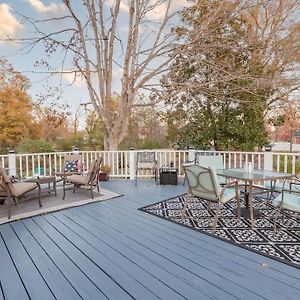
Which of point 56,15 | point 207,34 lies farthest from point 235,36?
point 56,15

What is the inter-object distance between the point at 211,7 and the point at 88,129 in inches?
335

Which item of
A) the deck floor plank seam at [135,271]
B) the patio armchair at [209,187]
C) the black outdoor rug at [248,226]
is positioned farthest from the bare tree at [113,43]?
the deck floor plank seam at [135,271]

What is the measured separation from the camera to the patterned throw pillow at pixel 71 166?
241 inches

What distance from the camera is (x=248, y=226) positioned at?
3461 millimetres

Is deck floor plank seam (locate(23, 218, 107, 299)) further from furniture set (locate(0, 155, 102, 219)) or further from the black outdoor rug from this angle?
the black outdoor rug

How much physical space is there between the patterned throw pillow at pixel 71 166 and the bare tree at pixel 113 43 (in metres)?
2.88

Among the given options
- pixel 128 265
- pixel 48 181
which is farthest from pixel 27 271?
pixel 48 181

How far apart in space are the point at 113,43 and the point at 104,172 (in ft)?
14.3

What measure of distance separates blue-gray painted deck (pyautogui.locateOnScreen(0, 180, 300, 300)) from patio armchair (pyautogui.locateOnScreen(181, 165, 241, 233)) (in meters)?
0.55

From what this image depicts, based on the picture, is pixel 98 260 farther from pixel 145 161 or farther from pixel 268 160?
pixel 145 161

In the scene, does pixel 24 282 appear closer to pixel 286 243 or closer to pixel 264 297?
pixel 264 297

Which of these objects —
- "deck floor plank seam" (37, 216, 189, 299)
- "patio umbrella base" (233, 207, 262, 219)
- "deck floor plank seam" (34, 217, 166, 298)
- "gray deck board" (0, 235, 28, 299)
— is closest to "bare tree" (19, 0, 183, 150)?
"patio umbrella base" (233, 207, 262, 219)

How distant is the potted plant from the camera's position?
23.3 ft

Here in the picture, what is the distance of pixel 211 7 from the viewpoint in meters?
8.31
